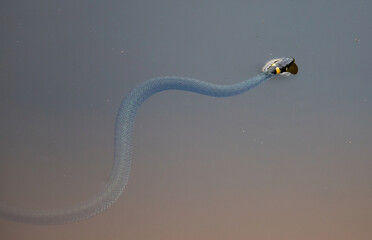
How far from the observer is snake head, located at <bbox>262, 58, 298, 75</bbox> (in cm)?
138

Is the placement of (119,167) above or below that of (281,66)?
below

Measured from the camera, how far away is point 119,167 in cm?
136

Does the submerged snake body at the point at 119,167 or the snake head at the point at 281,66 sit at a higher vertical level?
the snake head at the point at 281,66

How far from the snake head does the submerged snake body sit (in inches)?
12.6

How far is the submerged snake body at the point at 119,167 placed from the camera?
1.35 meters

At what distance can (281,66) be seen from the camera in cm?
138

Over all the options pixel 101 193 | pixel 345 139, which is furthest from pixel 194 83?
pixel 345 139

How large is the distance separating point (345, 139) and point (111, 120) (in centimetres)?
113

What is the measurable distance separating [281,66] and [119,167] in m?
0.89

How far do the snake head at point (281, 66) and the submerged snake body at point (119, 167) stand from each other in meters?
0.32

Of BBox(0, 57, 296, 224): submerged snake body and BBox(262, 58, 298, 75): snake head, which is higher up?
BBox(262, 58, 298, 75): snake head

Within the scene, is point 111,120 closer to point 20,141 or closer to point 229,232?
point 20,141

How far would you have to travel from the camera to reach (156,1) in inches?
55.4

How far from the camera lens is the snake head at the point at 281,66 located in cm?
138
